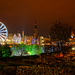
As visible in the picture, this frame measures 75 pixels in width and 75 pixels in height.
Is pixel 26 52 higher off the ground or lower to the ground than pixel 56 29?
lower

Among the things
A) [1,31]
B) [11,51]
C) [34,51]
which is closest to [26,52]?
[34,51]

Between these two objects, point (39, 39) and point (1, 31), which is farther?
point (39, 39)

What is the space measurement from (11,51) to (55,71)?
67.7ft

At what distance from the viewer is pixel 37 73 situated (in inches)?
265

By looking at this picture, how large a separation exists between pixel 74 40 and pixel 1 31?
3592cm

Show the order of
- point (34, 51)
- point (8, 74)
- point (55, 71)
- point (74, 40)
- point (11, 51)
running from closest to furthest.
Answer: point (55, 71)
point (8, 74)
point (11, 51)
point (34, 51)
point (74, 40)

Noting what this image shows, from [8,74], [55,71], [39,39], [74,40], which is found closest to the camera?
[55,71]

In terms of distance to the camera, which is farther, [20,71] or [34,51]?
[34,51]

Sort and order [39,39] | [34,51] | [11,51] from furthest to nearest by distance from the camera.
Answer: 1. [39,39]
2. [34,51]
3. [11,51]

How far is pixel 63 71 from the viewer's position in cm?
696

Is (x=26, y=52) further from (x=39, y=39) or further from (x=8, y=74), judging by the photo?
(x=39, y=39)

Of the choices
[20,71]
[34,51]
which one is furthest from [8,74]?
[34,51]

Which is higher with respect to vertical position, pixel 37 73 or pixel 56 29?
pixel 56 29

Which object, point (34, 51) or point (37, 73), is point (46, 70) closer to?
point (37, 73)
